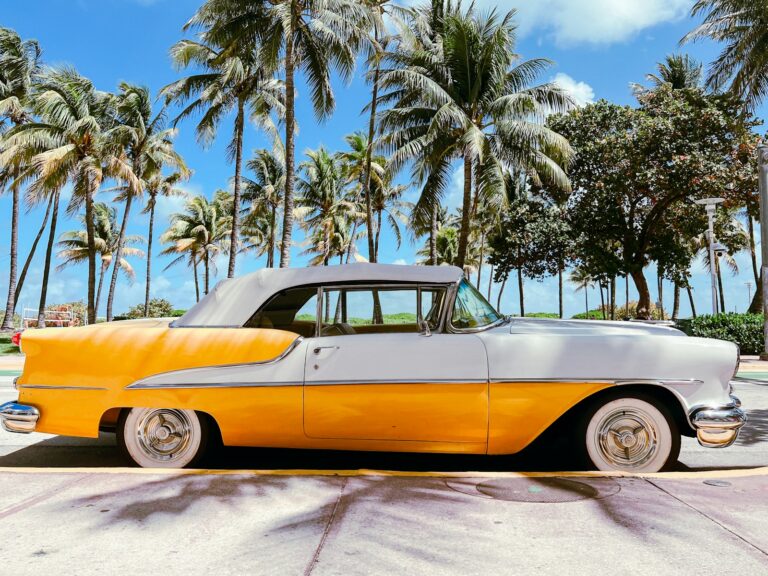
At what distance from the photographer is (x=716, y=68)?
24.1m

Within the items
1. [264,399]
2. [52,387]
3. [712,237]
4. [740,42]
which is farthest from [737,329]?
[52,387]

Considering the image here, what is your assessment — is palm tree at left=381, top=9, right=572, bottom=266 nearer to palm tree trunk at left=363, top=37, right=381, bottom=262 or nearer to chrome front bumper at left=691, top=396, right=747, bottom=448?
palm tree trunk at left=363, top=37, right=381, bottom=262

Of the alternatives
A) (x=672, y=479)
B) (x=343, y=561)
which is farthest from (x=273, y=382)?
(x=672, y=479)

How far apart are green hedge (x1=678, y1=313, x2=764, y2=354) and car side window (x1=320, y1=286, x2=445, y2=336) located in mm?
18411

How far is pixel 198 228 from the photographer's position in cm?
4922

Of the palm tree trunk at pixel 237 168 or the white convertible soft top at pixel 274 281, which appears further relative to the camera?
the palm tree trunk at pixel 237 168

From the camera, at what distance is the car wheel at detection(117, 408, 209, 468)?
168 inches

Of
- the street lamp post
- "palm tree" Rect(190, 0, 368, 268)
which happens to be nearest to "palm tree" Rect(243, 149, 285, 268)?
"palm tree" Rect(190, 0, 368, 268)

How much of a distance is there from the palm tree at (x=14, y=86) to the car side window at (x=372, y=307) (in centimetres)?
3135

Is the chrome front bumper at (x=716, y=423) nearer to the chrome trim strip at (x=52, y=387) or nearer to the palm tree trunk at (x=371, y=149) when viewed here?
the chrome trim strip at (x=52, y=387)

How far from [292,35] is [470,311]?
54.9 feet

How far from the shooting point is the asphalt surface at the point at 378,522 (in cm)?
256

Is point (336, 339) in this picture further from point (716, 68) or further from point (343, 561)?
point (716, 68)

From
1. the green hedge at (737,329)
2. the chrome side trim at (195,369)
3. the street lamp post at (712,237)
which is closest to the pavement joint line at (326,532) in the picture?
the chrome side trim at (195,369)
